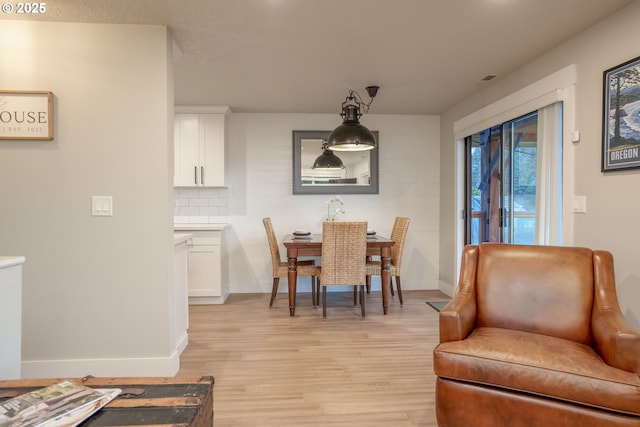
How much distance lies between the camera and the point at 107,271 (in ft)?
7.61

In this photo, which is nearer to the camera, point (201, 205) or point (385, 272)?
point (385, 272)

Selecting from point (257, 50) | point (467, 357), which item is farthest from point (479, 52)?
point (467, 357)

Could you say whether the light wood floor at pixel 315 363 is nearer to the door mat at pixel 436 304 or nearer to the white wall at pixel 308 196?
the door mat at pixel 436 304

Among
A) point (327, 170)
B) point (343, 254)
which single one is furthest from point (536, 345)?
point (327, 170)

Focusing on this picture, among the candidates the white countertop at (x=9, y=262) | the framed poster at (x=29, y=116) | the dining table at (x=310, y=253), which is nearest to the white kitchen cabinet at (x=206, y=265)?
the dining table at (x=310, y=253)

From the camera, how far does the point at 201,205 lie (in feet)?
14.7

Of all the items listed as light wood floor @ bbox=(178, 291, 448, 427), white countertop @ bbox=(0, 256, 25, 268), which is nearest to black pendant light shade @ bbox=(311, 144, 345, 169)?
light wood floor @ bbox=(178, 291, 448, 427)

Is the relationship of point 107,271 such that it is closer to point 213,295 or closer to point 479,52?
point 213,295

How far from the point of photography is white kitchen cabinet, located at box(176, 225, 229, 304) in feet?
13.1

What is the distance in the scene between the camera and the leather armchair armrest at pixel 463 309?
1.75 meters

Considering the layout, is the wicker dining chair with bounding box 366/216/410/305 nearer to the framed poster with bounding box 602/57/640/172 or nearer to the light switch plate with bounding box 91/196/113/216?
the framed poster with bounding box 602/57/640/172

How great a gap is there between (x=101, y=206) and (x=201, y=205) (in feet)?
7.11

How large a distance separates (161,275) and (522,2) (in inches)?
115

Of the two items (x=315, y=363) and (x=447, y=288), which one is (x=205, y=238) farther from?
(x=447, y=288)
